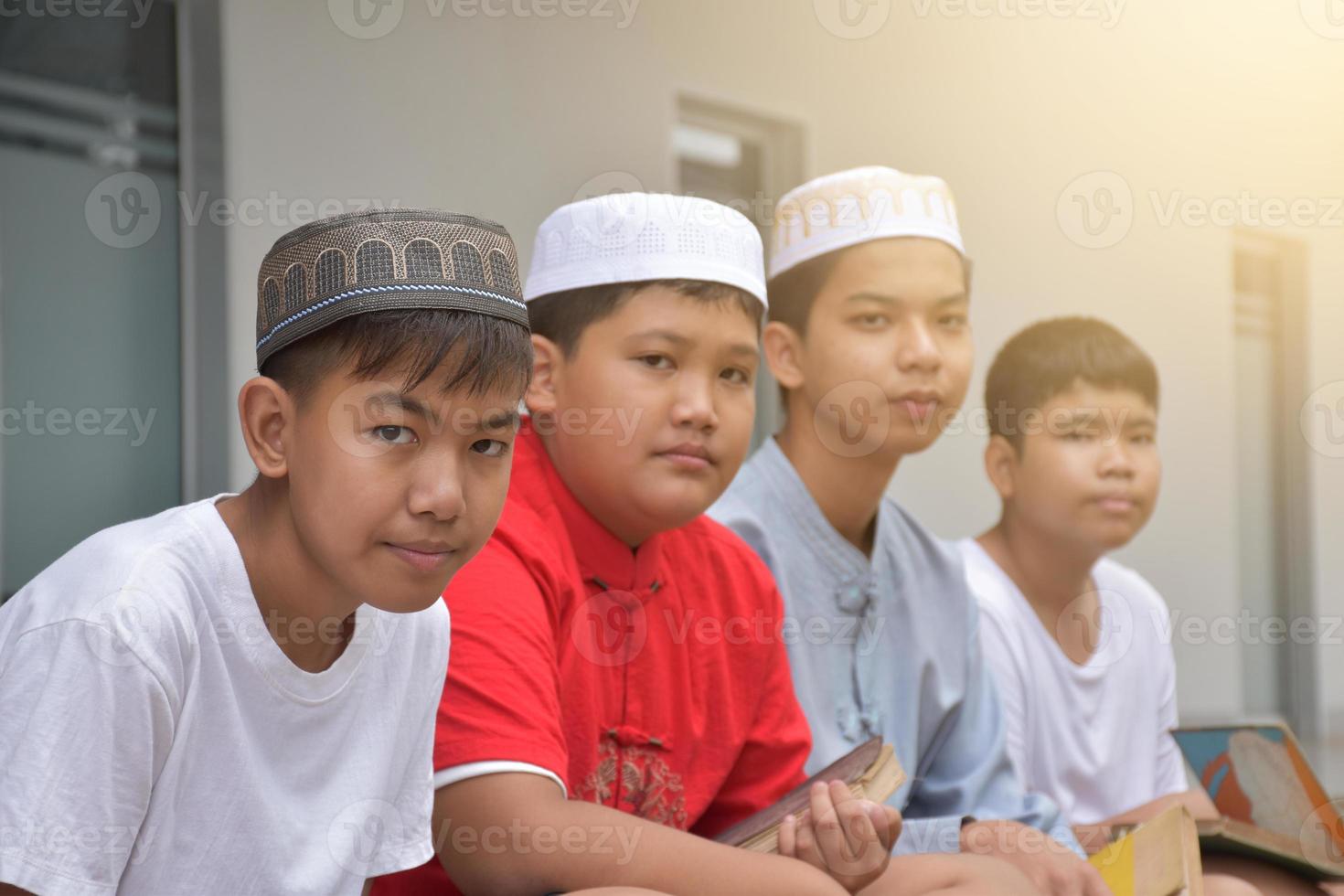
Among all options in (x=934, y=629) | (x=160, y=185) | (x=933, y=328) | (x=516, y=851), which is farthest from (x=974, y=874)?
(x=160, y=185)

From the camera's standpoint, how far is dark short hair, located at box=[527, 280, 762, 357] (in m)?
1.54

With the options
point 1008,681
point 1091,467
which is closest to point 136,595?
point 1008,681

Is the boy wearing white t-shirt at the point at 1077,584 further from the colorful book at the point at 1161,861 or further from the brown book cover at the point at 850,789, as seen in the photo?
the brown book cover at the point at 850,789

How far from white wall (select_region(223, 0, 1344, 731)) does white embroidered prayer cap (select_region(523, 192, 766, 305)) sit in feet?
3.34

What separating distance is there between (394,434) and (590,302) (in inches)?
20.1

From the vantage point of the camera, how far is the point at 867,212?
204 centimetres

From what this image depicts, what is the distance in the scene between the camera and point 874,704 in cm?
194

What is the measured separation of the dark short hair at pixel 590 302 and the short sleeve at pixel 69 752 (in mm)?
676

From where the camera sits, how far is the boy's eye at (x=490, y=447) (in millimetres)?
1143

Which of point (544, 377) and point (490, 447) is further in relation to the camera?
point (544, 377)

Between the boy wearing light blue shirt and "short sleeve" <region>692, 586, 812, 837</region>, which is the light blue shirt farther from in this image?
"short sleeve" <region>692, 586, 812, 837</region>

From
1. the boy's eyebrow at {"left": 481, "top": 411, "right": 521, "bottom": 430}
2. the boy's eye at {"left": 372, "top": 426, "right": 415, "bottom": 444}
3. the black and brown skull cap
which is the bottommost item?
the boy's eye at {"left": 372, "top": 426, "right": 415, "bottom": 444}

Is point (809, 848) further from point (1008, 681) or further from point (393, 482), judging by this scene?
point (1008, 681)

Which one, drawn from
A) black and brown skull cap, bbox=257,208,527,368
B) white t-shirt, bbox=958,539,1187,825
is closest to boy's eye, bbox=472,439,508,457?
black and brown skull cap, bbox=257,208,527,368
